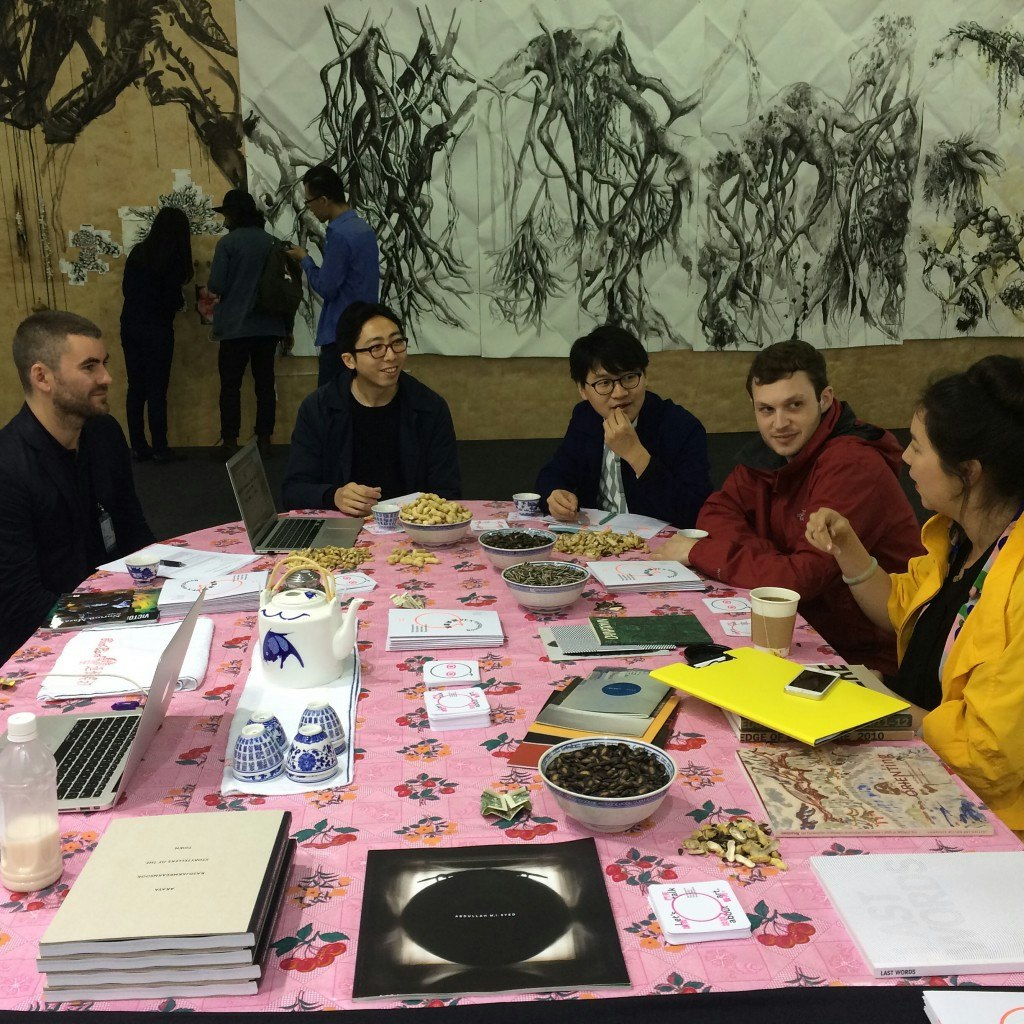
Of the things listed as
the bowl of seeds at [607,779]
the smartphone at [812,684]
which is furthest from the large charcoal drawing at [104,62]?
the bowl of seeds at [607,779]

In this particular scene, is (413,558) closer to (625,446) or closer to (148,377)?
(625,446)

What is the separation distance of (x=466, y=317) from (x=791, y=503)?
14.0ft

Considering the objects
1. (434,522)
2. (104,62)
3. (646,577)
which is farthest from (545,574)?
(104,62)

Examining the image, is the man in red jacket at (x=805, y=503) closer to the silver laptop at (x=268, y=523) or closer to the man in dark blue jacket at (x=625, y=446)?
the man in dark blue jacket at (x=625, y=446)

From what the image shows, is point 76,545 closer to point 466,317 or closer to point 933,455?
point 933,455

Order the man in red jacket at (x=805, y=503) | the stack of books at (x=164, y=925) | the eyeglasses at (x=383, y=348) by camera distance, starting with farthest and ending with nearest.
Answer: the eyeglasses at (x=383, y=348), the man in red jacket at (x=805, y=503), the stack of books at (x=164, y=925)

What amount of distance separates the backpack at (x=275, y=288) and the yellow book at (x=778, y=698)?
4.86m

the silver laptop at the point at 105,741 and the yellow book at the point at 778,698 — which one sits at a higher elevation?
the yellow book at the point at 778,698

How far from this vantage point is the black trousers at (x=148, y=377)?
6.04m

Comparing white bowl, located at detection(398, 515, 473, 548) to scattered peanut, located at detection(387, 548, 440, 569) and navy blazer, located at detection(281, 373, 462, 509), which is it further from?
navy blazer, located at detection(281, 373, 462, 509)

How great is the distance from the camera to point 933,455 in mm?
1829

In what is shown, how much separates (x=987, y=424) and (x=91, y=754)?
1.53m

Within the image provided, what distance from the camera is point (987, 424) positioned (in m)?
1.77

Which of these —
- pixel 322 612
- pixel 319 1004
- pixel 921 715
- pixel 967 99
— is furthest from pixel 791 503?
pixel 967 99
